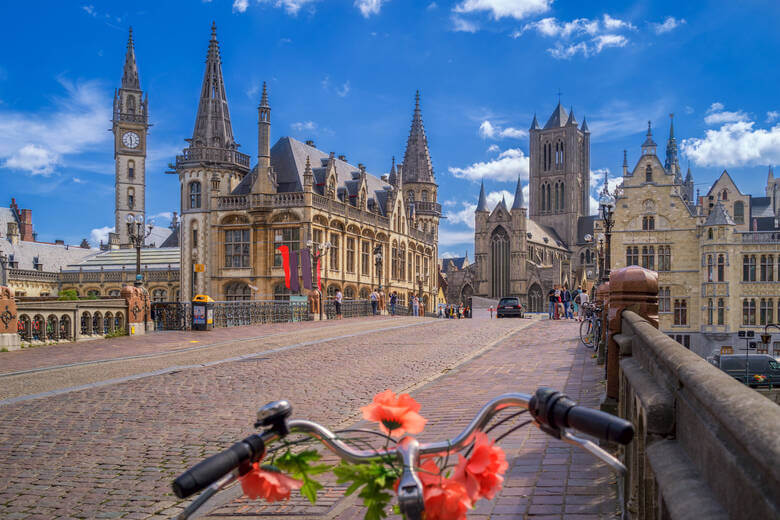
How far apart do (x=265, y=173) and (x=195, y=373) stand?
33784 millimetres

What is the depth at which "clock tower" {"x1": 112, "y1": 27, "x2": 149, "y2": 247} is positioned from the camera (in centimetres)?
8694

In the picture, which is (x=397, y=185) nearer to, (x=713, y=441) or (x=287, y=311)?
(x=287, y=311)

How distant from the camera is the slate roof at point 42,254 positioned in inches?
2869

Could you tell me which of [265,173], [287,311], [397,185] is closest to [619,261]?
[397,185]

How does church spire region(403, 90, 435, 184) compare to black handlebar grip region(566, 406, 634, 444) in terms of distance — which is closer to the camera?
black handlebar grip region(566, 406, 634, 444)

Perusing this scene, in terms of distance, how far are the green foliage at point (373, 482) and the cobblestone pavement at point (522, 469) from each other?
2.91 m

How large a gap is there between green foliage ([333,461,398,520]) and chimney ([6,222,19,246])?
83.2 meters

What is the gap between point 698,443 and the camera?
6.92 feet

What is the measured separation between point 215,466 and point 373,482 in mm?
392

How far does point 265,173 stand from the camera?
4547 centimetres

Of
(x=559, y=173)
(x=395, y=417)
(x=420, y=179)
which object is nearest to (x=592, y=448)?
(x=395, y=417)

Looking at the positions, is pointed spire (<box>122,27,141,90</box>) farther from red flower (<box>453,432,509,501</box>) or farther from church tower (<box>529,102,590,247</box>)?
red flower (<box>453,432,509,501</box>)

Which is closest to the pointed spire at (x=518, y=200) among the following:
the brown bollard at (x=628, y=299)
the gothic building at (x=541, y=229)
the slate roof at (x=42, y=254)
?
the gothic building at (x=541, y=229)

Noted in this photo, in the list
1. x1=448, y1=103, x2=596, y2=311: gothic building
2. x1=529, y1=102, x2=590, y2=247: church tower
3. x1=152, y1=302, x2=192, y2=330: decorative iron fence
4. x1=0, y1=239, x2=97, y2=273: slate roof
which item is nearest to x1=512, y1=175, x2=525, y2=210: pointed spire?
x1=448, y1=103, x2=596, y2=311: gothic building
